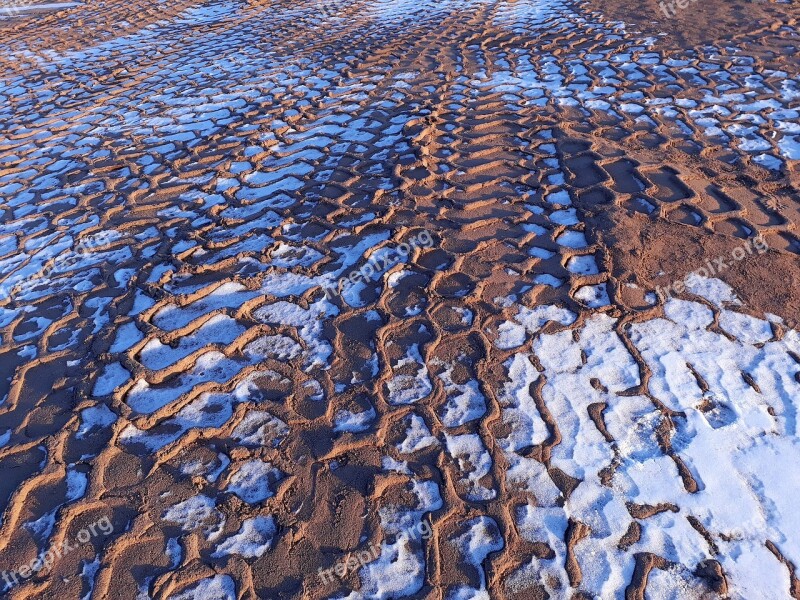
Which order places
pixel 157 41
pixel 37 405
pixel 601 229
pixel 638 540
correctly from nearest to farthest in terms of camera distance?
1. pixel 638 540
2. pixel 37 405
3. pixel 601 229
4. pixel 157 41

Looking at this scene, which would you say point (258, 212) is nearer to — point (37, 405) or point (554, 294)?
point (37, 405)

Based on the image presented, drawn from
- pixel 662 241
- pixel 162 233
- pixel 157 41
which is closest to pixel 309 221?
pixel 162 233

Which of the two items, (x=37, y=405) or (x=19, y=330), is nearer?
(x=37, y=405)

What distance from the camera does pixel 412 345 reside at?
113 inches

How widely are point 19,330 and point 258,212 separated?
1562 mm

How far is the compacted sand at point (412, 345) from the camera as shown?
6.93 feet

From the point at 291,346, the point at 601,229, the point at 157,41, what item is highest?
the point at 601,229

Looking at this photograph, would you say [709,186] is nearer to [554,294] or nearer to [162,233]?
[554,294]

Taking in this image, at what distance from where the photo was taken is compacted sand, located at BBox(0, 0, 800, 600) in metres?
2.11

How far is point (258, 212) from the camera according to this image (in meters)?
3.94

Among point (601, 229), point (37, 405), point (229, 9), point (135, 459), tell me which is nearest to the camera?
point (135, 459)

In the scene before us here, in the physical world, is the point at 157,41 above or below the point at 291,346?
below

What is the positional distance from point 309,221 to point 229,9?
7141 mm

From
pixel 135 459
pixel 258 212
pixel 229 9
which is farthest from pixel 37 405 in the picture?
pixel 229 9
